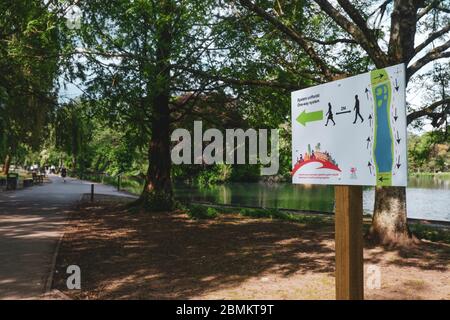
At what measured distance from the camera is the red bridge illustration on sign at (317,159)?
4180 mm

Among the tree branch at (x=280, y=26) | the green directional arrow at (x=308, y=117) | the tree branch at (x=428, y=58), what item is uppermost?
the tree branch at (x=280, y=26)

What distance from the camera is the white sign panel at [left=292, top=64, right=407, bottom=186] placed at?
3715 mm

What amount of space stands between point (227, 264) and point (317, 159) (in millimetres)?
4254

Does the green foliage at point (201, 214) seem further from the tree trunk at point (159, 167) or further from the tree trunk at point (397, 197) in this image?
the tree trunk at point (397, 197)

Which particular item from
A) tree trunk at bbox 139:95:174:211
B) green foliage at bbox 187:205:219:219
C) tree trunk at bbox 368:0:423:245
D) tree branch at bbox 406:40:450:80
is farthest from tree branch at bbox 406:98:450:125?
→ tree trunk at bbox 139:95:174:211

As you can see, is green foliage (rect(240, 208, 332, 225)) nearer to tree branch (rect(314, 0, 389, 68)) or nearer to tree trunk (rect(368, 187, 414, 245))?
tree trunk (rect(368, 187, 414, 245))

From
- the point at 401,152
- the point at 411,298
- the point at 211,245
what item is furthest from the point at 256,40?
the point at 401,152

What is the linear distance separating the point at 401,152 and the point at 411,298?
3.17 meters

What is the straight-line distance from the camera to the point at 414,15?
9.95m

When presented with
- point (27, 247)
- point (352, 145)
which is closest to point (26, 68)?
point (27, 247)

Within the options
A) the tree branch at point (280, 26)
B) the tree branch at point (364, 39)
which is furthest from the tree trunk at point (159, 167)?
the tree branch at point (364, 39)

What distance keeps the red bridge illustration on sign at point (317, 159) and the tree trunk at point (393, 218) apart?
5.77 metres

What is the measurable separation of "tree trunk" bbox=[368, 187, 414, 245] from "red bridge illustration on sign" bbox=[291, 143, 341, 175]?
18.9 feet
